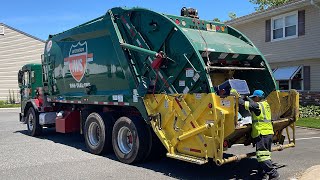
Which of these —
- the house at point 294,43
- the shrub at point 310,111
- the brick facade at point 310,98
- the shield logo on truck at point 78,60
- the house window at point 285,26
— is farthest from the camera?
the house window at point 285,26

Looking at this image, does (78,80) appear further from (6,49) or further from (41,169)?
(6,49)

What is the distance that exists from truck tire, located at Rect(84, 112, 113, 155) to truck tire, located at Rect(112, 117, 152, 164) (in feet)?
1.37

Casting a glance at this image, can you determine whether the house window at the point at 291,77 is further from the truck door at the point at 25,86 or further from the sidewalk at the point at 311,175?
the sidewalk at the point at 311,175

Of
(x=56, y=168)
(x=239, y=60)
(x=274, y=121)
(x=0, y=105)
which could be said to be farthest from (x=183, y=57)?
(x=0, y=105)

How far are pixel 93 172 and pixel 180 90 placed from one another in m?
2.27

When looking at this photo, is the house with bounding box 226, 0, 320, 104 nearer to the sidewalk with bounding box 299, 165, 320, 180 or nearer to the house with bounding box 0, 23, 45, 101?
the sidewalk with bounding box 299, 165, 320, 180

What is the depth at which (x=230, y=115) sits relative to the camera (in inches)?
254

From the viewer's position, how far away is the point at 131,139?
8.41 metres

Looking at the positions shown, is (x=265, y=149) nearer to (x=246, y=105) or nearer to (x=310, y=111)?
(x=246, y=105)

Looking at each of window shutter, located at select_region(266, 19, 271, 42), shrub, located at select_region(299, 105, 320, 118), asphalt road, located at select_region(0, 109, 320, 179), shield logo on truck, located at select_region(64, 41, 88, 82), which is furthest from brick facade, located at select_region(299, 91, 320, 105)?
shield logo on truck, located at select_region(64, 41, 88, 82)

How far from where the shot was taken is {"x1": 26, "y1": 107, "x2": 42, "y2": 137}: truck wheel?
12836 mm

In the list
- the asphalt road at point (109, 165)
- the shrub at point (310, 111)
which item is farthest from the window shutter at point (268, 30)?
the asphalt road at point (109, 165)

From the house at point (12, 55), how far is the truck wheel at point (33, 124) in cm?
2509

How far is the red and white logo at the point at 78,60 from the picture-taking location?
10.2m
